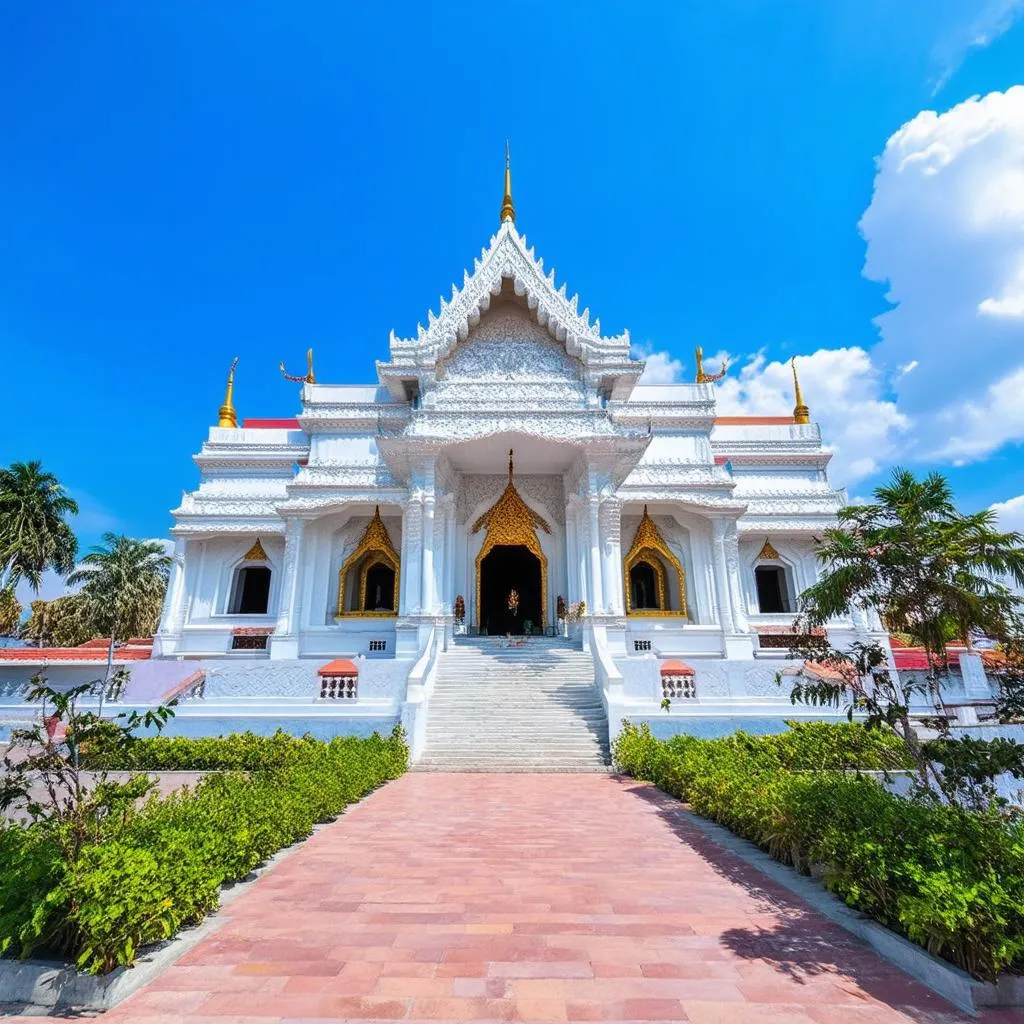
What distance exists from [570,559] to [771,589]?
8.33 meters

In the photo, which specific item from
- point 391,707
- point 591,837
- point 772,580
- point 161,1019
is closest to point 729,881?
point 591,837

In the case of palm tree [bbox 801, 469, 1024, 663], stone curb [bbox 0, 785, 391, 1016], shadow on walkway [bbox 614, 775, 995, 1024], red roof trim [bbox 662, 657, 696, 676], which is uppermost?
palm tree [bbox 801, 469, 1024, 663]

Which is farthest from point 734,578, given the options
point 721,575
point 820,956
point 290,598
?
point 820,956

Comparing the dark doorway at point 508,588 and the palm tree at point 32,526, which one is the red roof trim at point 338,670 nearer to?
the dark doorway at point 508,588

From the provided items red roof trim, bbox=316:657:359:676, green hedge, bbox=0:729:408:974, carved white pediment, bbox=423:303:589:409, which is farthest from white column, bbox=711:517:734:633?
green hedge, bbox=0:729:408:974

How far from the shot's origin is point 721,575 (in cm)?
1788

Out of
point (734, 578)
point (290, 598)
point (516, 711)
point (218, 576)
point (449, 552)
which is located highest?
point (449, 552)

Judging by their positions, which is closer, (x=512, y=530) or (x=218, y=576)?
(x=512, y=530)

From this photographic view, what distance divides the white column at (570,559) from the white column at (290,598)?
769 cm

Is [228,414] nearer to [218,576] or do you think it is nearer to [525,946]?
[218,576]

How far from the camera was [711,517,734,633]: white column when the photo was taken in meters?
17.5

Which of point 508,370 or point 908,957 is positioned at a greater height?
point 508,370

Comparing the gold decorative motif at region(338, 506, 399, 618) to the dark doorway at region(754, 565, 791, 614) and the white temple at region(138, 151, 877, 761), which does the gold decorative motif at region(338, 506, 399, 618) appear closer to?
the white temple at region(138, 151, 877, 761)

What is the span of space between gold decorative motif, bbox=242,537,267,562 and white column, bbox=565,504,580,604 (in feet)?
33.7
